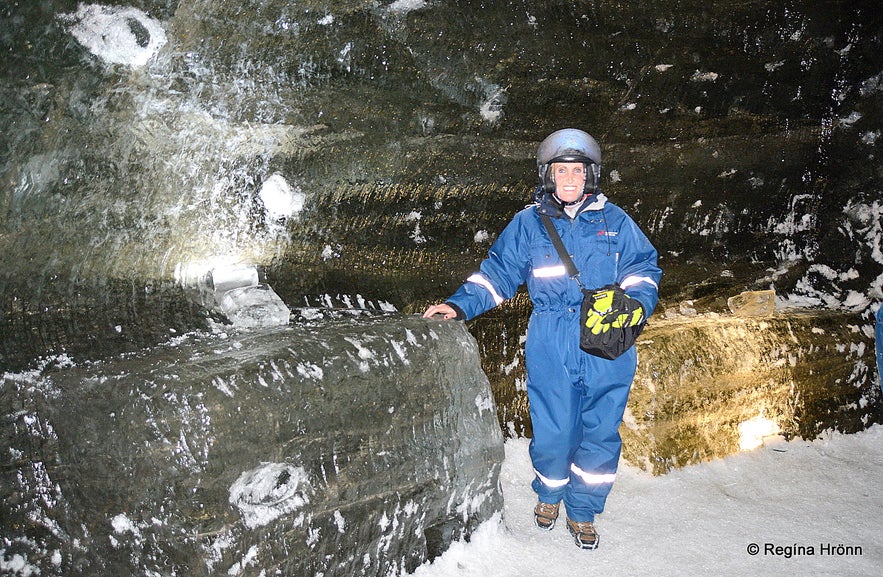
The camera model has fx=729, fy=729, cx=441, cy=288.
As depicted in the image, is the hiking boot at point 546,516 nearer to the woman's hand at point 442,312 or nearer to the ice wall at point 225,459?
the ice wall at point 225,459

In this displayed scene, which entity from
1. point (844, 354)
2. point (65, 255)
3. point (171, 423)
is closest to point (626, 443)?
point (844, 354)

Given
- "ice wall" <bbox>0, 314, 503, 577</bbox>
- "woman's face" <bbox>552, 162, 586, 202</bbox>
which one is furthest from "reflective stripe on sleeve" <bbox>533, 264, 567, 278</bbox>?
"ice wall" <bbox>0, 314, 503, 577</bbox>

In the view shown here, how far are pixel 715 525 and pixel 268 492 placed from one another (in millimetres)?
2038

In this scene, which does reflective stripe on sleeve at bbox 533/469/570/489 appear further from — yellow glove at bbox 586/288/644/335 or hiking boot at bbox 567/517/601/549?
yellow glove at bbox 586/288/644/335

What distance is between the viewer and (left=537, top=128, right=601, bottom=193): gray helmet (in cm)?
298

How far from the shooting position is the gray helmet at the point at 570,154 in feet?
9.77

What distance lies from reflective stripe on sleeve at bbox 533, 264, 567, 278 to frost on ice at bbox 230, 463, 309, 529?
1243 mm

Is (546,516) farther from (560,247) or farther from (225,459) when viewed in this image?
(225,459)

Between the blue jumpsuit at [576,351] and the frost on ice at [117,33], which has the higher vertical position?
the frost on ice at [117,33]

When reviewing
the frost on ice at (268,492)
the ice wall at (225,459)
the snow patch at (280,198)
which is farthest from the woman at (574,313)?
the frost on ice at (268,492)

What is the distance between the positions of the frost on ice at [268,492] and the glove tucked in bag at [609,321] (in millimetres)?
1183

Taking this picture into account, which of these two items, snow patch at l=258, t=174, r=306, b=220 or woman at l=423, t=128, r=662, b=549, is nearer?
woman at l=423, t=128, r=662, b=549

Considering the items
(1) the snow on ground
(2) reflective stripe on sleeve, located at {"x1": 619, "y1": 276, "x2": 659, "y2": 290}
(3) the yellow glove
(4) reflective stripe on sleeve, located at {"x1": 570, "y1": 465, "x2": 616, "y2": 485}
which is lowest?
(1) the snow on ground

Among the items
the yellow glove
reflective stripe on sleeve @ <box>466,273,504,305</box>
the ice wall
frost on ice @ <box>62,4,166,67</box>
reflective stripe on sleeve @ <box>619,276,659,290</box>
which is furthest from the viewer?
reflective stripe on sleeve @ <box>466,273,504,305</box>
